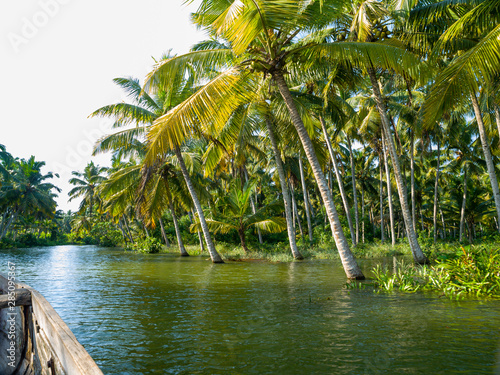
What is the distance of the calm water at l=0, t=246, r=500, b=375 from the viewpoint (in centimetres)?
425

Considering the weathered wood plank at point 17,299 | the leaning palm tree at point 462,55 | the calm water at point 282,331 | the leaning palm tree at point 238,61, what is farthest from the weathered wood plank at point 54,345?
the leaning palm tree at point 462,55

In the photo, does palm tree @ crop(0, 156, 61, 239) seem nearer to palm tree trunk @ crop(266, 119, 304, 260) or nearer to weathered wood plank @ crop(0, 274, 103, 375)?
palm tree trunk @ crop(266, 119, 304, 260)

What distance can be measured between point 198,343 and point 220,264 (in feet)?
39.9

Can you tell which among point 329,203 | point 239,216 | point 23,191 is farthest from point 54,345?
point 23,191

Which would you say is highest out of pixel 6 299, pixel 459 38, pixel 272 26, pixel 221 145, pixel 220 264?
pixel 459 38

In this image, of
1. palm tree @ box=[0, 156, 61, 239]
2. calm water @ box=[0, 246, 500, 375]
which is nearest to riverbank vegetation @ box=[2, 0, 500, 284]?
calm water @ box=[0, 246, 500, 375]

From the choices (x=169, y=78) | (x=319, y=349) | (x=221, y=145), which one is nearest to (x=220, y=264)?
(x=221, y=145)

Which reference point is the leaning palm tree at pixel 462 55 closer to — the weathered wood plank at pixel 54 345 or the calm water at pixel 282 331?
the calm water at pixel 282 331

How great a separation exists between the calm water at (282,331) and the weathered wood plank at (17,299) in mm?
1282

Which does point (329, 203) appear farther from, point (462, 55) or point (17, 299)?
point (17, 299)

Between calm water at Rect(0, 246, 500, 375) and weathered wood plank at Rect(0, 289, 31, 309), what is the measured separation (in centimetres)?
128

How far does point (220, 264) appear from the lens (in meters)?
17.2

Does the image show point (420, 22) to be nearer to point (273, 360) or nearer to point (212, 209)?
point (273, 360)

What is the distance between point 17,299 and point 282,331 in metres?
3.82
